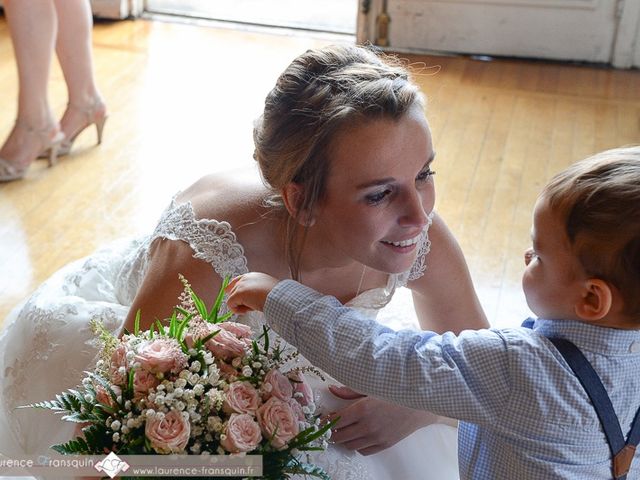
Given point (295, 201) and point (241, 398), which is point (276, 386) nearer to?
point (241, 398)

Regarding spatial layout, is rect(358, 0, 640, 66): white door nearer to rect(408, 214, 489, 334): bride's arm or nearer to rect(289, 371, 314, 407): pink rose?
rect(408, 214, 489, 334): bride's arm

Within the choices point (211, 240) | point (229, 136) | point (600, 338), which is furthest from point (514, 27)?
point (600, 338)

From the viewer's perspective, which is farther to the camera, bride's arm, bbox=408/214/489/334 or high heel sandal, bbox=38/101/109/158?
high heel sandal, bbox=38/101/109/158

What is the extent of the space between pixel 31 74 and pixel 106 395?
9.15 ft

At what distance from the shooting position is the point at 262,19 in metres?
5.67

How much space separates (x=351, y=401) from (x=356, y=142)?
61 cm

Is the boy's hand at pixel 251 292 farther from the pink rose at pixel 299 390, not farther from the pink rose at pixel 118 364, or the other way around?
the pink rose at pixel 118 364

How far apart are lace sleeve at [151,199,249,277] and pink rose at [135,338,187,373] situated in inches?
20.5

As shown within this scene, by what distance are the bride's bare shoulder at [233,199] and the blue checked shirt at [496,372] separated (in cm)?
44

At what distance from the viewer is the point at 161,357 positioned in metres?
1.33

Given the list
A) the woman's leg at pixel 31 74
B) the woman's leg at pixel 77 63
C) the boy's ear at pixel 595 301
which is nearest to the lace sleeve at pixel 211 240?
the boy's ear at pixel 595 301

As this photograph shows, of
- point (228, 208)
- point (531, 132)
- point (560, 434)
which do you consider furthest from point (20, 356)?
point (531, 132)

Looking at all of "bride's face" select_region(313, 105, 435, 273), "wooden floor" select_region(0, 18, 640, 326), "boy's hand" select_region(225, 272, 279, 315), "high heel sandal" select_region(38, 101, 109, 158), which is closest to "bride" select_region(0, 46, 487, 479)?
"bride's face" select_region(313, 105, 435, 273)

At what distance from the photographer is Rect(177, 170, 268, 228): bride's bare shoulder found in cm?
194
